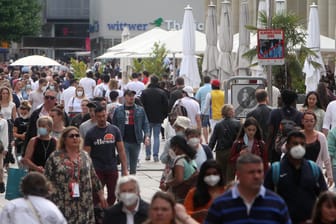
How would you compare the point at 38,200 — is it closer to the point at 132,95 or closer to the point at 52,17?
the point at 132,95

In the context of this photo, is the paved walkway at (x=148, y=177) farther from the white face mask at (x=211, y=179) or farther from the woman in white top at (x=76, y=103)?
the white face mask at (x=211, y=179)

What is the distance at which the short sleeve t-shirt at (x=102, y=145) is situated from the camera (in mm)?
15117

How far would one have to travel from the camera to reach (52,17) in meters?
109

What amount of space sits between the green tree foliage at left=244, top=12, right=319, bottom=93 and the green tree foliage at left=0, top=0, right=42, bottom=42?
199 feet

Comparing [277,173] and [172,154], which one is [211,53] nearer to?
[172,154]

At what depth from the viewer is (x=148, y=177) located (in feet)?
71.1

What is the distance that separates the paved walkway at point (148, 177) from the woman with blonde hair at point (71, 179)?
5215 mm

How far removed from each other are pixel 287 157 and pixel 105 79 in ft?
64.5

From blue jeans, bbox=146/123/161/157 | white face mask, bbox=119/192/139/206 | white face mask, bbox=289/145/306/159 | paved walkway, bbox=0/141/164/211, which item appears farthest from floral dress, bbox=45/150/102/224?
blue jeans, bbox=146/123/161/157

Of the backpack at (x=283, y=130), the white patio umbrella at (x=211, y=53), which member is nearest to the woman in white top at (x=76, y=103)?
the backpack at (x=283, y=130)

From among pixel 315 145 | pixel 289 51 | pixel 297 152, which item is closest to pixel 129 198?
pixel 297 152

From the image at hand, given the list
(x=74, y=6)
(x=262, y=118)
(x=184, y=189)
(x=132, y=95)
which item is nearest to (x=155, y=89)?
(x=132, y=95)

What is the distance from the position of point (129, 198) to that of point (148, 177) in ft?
38.2

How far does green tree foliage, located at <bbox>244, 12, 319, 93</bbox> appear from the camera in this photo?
88.6ft
